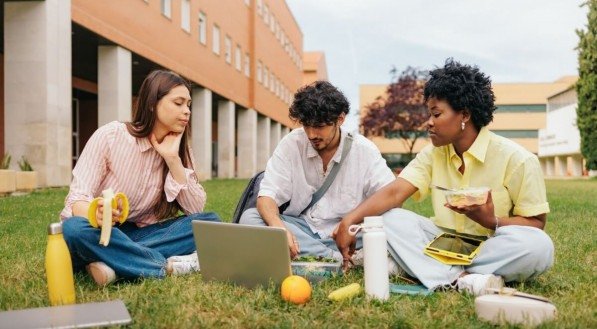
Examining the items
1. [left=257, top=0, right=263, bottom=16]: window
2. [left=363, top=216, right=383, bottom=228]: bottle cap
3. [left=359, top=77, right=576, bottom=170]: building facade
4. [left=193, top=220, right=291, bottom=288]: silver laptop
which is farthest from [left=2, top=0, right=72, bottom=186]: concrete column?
[left=359, top=77, right=576, bottom=170]: building facade

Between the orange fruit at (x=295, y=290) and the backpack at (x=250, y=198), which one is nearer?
the orange fruit at (x=295, y=290)

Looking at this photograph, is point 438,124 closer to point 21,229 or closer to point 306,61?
point 21,229

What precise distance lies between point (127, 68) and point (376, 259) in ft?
50.0

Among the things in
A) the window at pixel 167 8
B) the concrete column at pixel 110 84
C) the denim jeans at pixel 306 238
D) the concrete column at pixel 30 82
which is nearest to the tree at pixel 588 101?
the window at pixel 167 8

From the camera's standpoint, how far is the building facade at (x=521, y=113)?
69.2 metres

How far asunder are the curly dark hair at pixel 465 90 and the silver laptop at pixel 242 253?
1.28 metres

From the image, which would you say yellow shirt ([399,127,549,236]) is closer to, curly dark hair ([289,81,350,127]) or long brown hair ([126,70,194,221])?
curly dark hair ([289,81,350,127])

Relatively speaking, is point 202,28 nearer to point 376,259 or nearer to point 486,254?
point 486,254

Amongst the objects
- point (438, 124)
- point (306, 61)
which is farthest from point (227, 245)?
point (306, 61)

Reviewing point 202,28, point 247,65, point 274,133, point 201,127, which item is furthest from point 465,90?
point 274,133

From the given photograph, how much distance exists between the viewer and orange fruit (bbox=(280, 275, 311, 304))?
309 cm

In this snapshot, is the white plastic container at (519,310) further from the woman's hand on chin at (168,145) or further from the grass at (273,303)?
the woman's hand on chin at (168,145)

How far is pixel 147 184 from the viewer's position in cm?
395

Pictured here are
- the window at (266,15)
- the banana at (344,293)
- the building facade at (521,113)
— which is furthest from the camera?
the building facade at (521,113)
